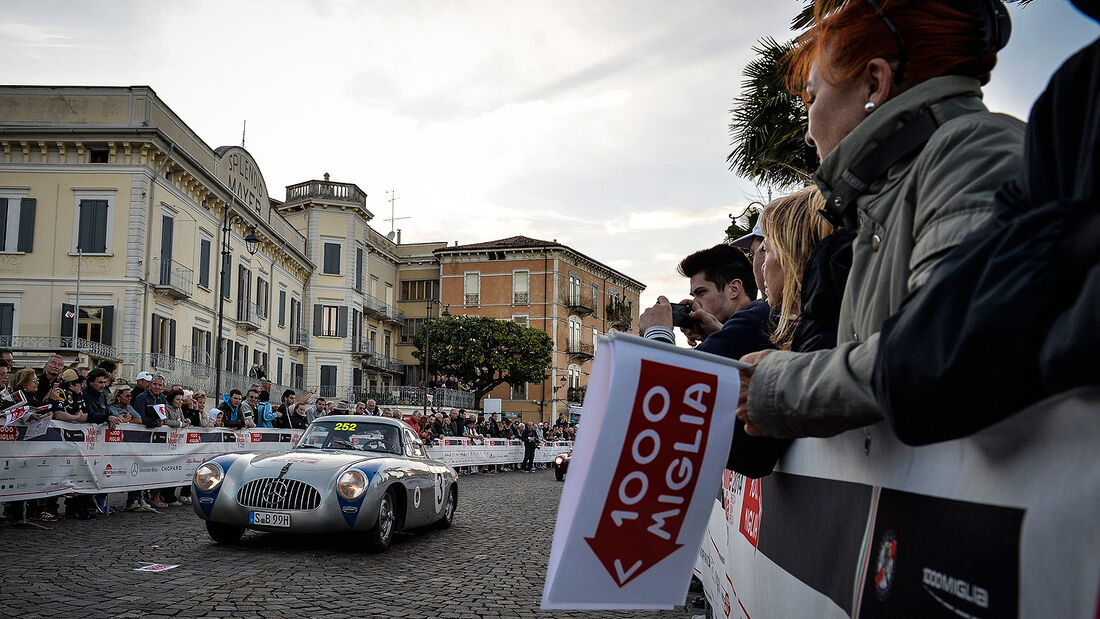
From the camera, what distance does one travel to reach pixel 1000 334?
3.49 ft

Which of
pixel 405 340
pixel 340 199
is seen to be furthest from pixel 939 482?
pixel 405 340

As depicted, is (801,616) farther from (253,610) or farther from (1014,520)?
(253,610)

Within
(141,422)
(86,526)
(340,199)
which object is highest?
(340,199)

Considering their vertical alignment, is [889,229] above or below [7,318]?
below

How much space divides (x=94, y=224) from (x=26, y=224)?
251 cm

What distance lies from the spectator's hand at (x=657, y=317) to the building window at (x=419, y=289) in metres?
69.7


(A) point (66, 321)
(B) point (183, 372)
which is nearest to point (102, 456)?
(A) point (66, 321)

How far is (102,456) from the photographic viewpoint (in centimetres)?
1292

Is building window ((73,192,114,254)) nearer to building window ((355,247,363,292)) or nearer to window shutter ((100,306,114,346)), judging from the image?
window shutter ((100,306,114,346))

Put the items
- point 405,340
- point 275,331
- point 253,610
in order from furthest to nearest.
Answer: point 405,340
point 275,331
point 253,610

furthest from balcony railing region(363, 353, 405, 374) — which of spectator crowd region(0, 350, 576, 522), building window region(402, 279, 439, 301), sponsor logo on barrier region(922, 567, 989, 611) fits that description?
sponsor logo on barrier region(922, 567, 989, 611)

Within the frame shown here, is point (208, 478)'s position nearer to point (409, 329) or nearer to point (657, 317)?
point (657, 317)

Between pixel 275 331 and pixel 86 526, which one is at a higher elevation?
pixel 275 331

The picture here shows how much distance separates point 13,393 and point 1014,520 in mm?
12115
